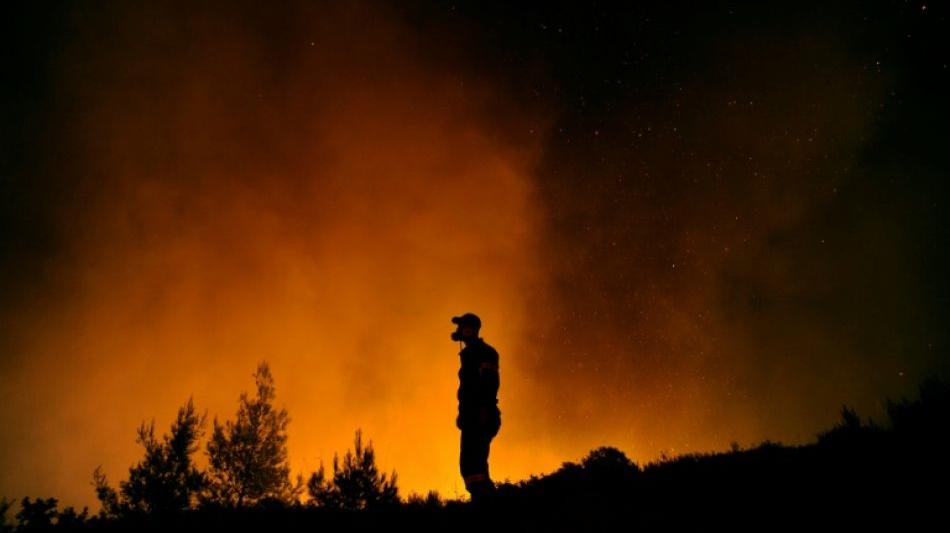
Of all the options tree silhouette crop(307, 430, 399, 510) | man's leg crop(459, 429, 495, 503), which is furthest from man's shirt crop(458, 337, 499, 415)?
tree silhouette crop(307, 430, 399, 510)

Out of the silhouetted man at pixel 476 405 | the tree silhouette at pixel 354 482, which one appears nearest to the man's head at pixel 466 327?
the silhouetted man at pixel 476 405

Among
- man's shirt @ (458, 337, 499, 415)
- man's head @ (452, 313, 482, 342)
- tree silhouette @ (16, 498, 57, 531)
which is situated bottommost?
tree silhouette @ (16, 498, 57, 531)

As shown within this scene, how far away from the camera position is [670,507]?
14.7 feet

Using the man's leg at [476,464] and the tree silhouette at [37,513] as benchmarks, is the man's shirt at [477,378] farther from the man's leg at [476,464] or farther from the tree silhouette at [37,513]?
the tree silhouette at [37,513]

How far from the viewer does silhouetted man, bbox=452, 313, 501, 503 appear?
524 centimetres

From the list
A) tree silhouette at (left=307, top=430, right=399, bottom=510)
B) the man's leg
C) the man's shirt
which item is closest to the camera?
the man's leg

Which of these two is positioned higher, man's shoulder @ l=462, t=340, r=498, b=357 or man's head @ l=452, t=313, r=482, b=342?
man's head @ l=452, t=313, r=482, b=342

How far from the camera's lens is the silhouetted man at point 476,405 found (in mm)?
5242

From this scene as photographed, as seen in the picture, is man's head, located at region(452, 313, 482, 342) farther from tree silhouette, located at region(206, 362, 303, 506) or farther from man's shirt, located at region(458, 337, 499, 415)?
tree silhouette, located at region(206, 362, 303, 506)

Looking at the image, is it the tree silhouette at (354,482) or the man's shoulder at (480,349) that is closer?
the man's shoulder at (480,349)

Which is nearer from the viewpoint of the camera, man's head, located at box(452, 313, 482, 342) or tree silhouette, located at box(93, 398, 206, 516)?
man's head, located at box(452, 313, 482, 342)

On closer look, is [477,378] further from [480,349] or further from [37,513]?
[37,513]

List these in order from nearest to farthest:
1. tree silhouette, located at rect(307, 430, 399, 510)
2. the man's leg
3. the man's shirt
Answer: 1. the man's leg
2. the man's shirt
3. tree silhouette, located at rect(307, 430, 399, 510)

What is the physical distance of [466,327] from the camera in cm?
594
